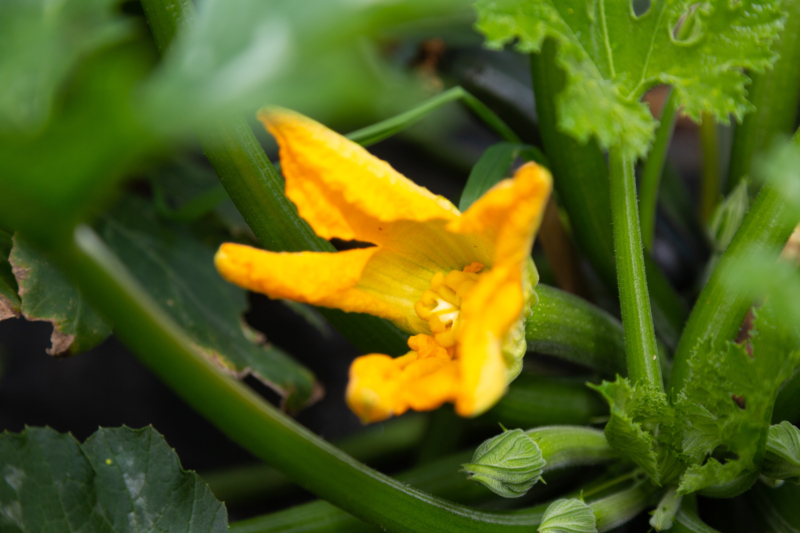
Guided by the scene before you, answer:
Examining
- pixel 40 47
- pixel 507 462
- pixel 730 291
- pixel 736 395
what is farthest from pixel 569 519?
pixel 40 47

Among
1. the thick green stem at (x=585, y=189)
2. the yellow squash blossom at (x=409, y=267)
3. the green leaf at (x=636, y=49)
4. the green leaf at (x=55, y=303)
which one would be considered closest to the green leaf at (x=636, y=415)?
the yellow squash blossom at (x=409, y=267)

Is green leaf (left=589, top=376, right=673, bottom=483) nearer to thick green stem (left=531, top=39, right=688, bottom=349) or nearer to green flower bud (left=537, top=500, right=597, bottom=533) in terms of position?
green flower bud (left=537, top=500, right=597, bottom=533)

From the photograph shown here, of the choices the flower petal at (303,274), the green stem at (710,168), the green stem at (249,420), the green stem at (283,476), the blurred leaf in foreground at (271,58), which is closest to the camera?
the blurred leaf in foreground at (271,58)

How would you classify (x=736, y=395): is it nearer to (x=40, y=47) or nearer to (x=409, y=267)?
(x=409, y=267)

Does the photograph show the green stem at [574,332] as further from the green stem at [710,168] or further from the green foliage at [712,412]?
the green stem at [710,168]

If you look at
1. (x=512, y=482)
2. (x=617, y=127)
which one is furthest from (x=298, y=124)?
(x=512, y=482)

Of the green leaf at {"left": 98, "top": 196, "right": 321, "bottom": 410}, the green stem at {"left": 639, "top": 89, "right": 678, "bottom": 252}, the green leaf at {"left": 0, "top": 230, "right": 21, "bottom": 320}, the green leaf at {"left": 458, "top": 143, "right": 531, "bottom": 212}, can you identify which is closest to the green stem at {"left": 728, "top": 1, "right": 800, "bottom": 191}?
the green stem at {"left": 639, "top": 89, "right": 678, "bottom": 252}
